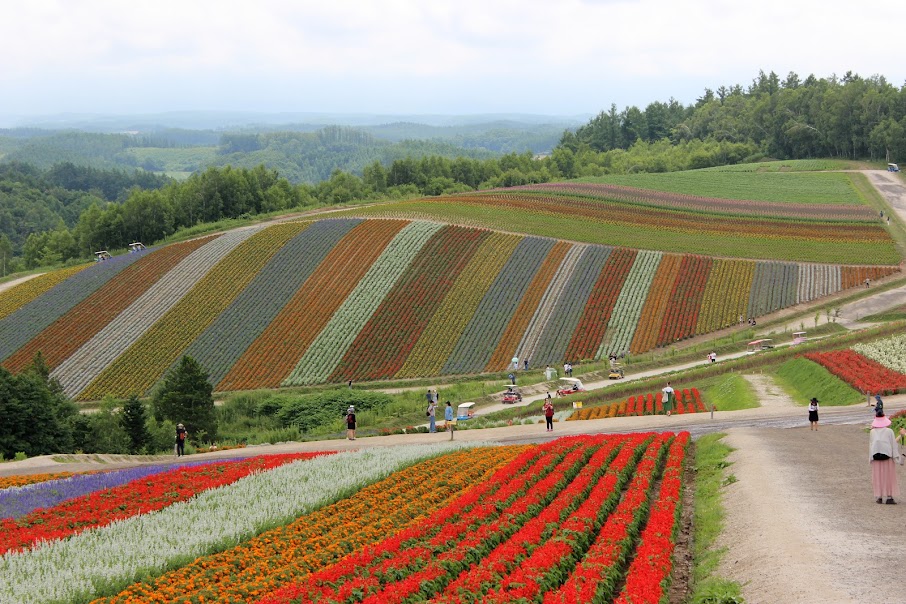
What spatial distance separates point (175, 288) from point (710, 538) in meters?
65.5

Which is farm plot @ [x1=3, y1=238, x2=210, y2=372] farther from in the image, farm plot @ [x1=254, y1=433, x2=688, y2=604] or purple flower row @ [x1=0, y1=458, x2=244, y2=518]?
farm plot @ [x1=254, y1=433, x2=688, y2=604]

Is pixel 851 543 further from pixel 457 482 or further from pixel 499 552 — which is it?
pixel 457 482

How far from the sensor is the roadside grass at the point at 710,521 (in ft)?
52.3

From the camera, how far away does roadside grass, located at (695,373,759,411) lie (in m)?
44.3

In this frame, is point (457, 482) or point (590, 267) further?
point (590, 267)

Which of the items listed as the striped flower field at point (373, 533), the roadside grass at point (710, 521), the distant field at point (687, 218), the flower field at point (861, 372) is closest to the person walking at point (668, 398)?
the flower field at point (861, 372)

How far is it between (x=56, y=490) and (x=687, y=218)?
7934cm

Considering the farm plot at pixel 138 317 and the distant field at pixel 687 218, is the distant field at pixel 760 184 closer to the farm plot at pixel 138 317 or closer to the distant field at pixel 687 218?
the distant field at pixel 687 218

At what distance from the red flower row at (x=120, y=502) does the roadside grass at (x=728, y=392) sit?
2283cm

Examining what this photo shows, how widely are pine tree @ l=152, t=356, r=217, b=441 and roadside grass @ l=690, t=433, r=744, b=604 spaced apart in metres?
28.2

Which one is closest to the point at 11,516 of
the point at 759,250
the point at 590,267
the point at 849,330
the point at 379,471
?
the point at 379,471

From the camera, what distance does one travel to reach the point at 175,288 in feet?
258

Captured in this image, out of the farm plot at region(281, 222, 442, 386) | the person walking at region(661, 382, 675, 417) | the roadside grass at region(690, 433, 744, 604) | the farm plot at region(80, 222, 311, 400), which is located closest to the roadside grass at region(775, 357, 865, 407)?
the person walking at region(661, 382, 675, 417)

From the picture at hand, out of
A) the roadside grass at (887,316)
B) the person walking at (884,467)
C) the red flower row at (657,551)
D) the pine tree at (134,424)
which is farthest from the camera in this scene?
the roadside grass at (887,316)
